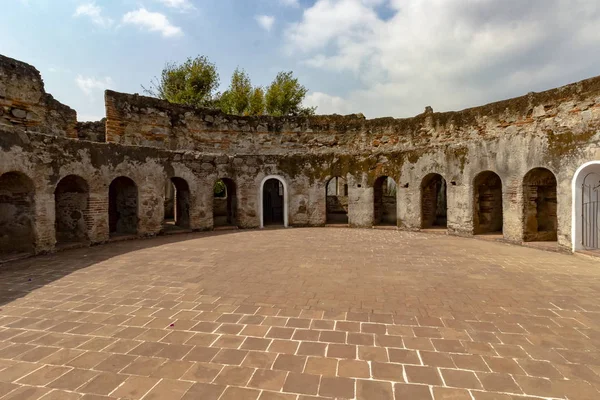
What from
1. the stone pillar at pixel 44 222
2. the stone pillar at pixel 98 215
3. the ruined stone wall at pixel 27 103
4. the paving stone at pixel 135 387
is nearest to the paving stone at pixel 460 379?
the paving stone at pixel 135 387

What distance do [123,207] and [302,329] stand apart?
11464mm

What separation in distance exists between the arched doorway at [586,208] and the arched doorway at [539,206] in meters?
1.39

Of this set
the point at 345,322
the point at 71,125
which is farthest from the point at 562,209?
the point at 71,125

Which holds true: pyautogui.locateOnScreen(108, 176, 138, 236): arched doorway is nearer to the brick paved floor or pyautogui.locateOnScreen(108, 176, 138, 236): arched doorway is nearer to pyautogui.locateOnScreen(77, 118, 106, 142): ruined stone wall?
pyautogui.locateOnScreen(77, 118, 106, 142): ruined stone wall

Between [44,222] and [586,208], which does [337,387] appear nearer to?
[586,208]

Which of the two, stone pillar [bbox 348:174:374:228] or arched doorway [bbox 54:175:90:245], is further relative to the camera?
stone pillar [bbox 348:174:374:228]

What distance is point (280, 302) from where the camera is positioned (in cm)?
521

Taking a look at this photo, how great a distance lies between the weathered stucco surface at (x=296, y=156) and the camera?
909 cm

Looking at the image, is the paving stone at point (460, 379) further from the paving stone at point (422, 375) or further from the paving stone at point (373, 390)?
the paving stone at point (373, 390)

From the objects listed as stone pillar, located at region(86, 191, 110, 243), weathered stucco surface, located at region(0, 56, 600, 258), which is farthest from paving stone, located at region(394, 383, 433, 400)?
stone pillar, located at region(86, 191, 110, 243)

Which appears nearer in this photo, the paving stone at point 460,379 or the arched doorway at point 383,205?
the paving stone at point 460,379

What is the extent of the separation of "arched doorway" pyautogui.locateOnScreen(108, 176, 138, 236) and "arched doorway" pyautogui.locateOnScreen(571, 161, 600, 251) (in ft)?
46.8

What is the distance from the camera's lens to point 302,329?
423 cm

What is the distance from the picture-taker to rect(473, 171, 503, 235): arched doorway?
38.6 ft
